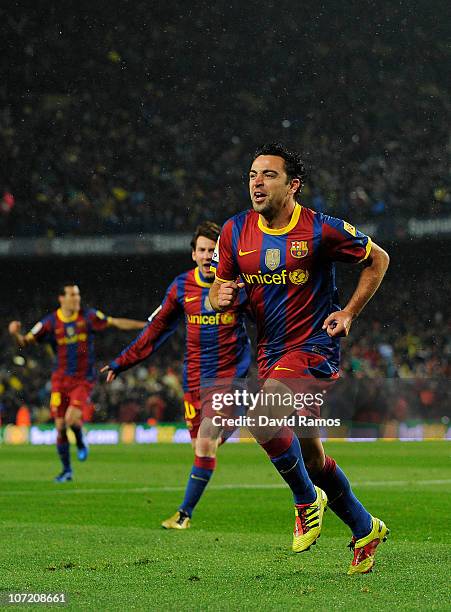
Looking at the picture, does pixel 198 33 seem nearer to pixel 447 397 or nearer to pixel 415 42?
pixel 415 42

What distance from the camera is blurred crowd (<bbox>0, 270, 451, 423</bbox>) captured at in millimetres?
22328

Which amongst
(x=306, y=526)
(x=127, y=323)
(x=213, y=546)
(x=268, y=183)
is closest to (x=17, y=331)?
(x=127, y=323)

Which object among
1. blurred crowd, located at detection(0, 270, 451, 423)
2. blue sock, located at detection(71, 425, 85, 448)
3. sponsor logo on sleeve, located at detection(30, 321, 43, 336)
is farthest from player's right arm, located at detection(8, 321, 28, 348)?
blurred crowd, located at detection(0, 270, 451, 423)

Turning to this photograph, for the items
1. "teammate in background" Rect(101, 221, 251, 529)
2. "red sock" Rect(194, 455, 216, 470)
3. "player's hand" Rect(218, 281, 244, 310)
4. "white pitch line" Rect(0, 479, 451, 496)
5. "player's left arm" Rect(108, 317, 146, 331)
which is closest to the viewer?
"player's hand" Rect(218, 281, 244, 310)

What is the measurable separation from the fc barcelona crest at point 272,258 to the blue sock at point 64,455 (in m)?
7.41

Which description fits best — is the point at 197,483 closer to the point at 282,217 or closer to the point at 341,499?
the point at 341,499

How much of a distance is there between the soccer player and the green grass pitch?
30 centimetres

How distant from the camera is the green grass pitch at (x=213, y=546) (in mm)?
4707

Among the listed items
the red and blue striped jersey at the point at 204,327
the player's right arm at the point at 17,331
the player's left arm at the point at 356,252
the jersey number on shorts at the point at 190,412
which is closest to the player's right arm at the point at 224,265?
the player's left arm at the point at 356,252

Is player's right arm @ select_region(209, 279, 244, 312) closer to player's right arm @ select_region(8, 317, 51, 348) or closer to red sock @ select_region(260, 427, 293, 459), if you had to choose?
red sock @ select_region(260, 427, 293, 459)

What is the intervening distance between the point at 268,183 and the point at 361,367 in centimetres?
2059

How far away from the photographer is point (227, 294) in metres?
5.27

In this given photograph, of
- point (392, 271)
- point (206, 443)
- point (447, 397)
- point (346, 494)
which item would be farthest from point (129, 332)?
point (346, 494)

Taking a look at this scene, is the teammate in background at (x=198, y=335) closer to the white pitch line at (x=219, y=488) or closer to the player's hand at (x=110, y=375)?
the player's hand at (x=110, y=375)
